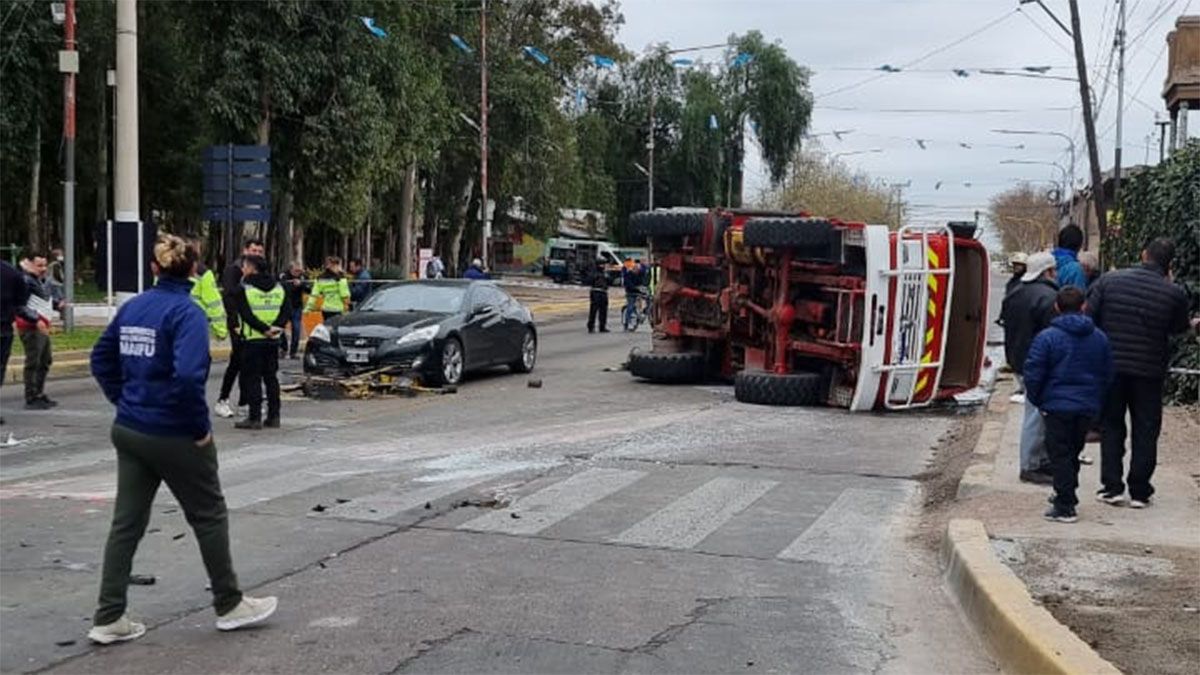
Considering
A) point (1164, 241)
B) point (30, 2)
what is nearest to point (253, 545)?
point (1164, 241)

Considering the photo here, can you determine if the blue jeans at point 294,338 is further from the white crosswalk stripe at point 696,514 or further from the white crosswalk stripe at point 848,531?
the white crosswalk stripe at point 848,531

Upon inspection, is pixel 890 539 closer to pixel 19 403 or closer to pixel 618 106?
pixel 19 403

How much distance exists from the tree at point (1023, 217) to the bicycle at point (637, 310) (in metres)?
84.8

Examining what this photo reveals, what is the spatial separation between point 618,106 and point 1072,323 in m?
64.7

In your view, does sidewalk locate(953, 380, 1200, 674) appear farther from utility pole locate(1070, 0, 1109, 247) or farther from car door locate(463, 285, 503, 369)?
utility pole locate(1070, 0, 1109, 247)

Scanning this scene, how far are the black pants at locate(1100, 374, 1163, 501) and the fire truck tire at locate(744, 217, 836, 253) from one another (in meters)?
5.93

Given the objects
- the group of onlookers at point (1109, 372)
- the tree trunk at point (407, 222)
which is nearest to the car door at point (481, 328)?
the group of onlookers at point (1109, 372)

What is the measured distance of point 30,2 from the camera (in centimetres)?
3547

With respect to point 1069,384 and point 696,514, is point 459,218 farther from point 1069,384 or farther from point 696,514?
point 1069,384

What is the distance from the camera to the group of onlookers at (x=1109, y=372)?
8.55 metres

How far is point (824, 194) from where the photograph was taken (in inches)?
3125

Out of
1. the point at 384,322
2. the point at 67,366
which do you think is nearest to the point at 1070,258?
the point at 384,322

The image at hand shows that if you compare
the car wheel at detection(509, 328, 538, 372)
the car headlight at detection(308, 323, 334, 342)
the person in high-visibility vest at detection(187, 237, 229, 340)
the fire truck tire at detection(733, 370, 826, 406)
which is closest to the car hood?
the car headlight at detection(308, 323, 334, 342)

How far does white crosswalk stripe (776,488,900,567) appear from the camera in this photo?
7.90m
